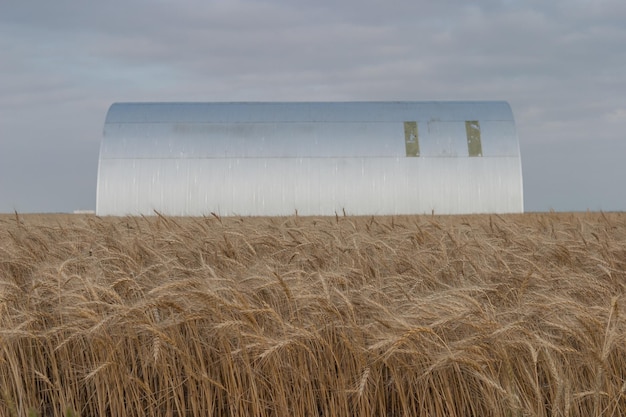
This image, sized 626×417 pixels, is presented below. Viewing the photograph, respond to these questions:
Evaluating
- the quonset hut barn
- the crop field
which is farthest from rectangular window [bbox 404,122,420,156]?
the crop field

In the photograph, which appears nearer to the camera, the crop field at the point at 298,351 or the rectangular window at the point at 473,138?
the crop field at the point at 298,351

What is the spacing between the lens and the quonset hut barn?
23.3m

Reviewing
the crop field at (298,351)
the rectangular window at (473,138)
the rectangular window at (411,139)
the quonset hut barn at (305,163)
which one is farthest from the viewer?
the rectangular window at (473,138)

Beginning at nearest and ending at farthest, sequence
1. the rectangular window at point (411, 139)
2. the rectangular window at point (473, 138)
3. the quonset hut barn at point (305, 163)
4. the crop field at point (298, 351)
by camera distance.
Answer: the crop field at point (298, 351)
the quonset hut barn at point (305, 163)
the rectangular window at point (411, 139)
the rectangular window at point (473, 138)

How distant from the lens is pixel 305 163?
Result: 23516 millimetres

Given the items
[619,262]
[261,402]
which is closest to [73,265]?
[261,402]

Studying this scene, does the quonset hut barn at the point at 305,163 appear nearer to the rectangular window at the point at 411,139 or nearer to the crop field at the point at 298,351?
the rectangular window at the point at 411,139

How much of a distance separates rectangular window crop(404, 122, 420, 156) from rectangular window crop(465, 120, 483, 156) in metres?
1.65

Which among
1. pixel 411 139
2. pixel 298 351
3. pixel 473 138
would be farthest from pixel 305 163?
pixel 298 351

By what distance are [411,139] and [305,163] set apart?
354cm

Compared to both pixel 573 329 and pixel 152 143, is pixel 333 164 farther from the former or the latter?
pixel 573 329

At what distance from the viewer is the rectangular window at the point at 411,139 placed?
24.0 m

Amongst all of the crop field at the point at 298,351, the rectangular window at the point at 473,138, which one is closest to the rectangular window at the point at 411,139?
the rectangular window at the point at 473,138

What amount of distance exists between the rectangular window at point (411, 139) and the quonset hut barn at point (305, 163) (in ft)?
0.10
